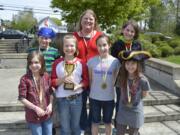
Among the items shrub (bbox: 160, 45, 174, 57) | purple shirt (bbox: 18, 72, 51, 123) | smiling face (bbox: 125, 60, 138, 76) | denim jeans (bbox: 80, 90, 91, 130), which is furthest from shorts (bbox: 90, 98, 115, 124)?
shrub (bbox: 160, 45, 174, 57)

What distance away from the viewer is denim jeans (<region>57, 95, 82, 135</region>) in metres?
4.62

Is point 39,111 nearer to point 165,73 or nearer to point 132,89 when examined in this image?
point 132,89

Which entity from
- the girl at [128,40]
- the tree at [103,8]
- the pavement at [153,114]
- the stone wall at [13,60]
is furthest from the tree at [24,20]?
the girl at [128,40]

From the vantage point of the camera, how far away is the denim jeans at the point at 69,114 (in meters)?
4.62

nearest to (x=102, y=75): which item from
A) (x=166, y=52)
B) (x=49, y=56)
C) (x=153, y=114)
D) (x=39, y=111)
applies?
(x=49, y=56)

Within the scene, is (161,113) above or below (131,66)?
below

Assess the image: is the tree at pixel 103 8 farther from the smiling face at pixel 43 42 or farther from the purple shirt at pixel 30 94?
the purple shirt at pixel 30 94

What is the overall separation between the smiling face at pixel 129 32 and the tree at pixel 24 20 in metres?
78.7

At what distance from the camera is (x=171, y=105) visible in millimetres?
7340

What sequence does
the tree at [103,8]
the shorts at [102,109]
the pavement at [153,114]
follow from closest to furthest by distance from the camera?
the shorts at [102,109] → the pavement at [153,114] → the tree at [103,8]

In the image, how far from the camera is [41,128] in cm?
439

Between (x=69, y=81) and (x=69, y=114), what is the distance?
0.48m

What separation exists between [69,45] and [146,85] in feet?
3.70

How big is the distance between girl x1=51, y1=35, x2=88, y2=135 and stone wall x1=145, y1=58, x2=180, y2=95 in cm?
375
